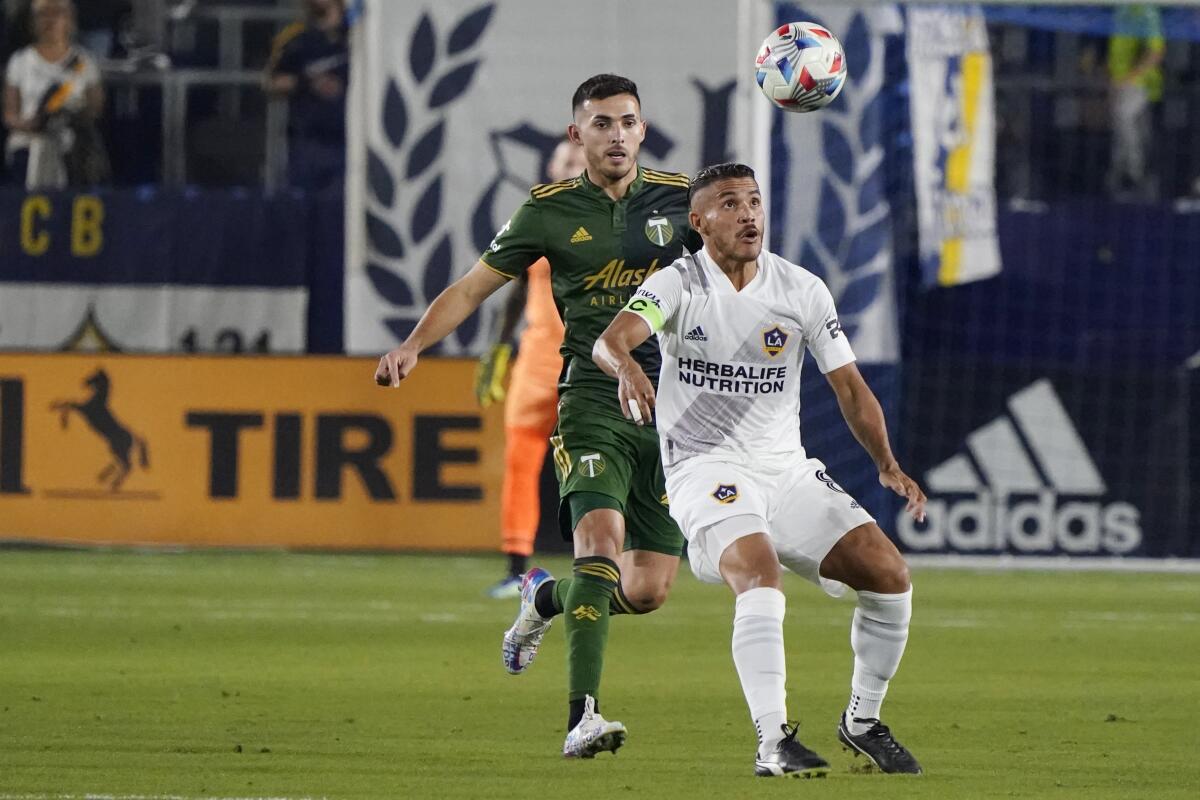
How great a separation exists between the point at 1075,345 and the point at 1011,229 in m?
0.89

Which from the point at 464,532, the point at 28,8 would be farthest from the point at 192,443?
the point at 28,8

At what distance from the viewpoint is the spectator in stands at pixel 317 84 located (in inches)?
663

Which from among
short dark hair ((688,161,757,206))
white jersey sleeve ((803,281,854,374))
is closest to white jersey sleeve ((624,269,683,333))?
short dark hair ((688,161,757,206))

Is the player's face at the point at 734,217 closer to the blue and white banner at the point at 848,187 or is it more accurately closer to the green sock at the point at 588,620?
the green sock at the point at 588,620

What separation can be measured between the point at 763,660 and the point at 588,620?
783 mm

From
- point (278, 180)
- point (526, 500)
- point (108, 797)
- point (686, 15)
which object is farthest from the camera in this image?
point (278, 180)

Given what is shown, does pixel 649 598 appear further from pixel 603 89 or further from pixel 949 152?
pixel 949 152

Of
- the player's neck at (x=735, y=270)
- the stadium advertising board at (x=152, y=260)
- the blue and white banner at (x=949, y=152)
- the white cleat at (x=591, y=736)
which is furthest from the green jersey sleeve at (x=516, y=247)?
the stadium advertising board at (x=152, y=260)

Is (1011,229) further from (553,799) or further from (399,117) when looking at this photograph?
(553,799)

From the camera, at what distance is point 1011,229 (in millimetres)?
15711

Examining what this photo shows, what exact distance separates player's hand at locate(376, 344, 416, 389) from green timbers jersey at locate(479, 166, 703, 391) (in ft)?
1.90

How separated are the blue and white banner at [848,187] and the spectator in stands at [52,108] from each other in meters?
5.12

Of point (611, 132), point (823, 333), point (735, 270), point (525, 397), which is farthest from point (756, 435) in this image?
point (525, 397)

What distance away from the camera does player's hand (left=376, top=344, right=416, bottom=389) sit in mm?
6879
